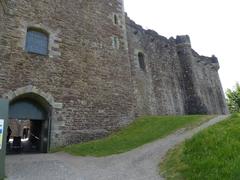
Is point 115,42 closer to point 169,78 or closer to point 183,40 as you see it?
point 169,78

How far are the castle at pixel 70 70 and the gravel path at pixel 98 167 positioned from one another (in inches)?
109

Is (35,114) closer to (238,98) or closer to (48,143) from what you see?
(48,143)

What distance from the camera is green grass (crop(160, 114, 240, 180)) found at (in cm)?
419

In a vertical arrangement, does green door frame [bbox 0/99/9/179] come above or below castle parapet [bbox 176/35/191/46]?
below

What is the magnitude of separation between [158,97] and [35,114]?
28.8ft

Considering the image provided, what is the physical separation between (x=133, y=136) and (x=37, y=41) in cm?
551

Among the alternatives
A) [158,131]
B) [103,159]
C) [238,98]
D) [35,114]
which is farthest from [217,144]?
[238,98]

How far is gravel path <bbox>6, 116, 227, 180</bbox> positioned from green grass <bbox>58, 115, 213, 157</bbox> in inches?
33.3

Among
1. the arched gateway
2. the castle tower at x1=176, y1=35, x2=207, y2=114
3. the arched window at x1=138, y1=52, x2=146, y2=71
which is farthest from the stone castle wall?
the arched gateway

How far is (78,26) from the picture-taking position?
11367 millimetres

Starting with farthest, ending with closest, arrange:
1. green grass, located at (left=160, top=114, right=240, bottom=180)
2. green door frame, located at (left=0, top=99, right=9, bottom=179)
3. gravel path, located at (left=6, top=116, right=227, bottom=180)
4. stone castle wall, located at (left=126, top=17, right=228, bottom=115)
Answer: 1. stone castle wall, located at (left=126, top=17, right=228, bottom=115)
2. gravel path, located at (left=6, top=116, right=227, bottom=180)
3. green door frame, located at (left=0, top=99, right=9, bottom=179)
4. green grass, located at (left=160, top=114, right=240, bottom=180)

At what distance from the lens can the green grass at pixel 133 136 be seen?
8195mm

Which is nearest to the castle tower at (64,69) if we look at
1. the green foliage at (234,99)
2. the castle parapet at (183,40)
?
the castle parapet at (183,40)

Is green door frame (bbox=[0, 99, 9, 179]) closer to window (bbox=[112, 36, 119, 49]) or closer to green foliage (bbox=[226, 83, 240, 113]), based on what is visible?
window (bbox=[112, 36, 119, 49])
